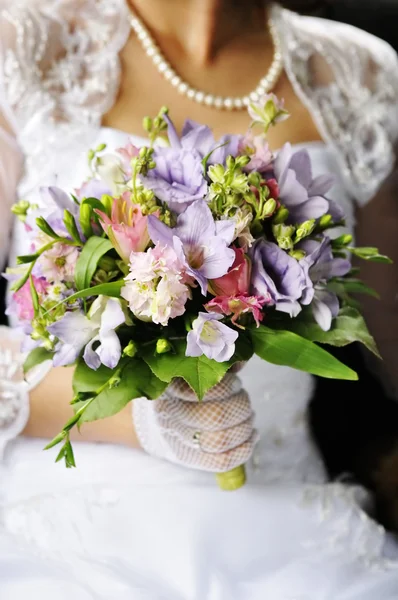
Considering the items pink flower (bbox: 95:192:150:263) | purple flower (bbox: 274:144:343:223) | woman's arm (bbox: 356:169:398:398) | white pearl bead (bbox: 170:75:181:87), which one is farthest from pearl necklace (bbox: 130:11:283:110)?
pink flower (bbox: 95:192:150:263)

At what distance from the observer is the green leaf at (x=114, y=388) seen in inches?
19.8

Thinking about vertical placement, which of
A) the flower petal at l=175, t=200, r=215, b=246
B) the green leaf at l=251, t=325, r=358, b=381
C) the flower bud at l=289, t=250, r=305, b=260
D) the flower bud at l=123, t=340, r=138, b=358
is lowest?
the green leaf at l=251, t=325, r=358, b=381

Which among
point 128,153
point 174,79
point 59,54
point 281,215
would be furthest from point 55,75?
point 281,215

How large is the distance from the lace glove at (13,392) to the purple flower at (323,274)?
1.29ft

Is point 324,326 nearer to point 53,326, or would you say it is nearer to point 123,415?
point 53,326

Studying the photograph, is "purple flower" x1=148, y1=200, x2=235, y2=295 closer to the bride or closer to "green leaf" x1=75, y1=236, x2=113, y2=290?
"green leaf" x1=75, y1=236, x2=113, y2=290

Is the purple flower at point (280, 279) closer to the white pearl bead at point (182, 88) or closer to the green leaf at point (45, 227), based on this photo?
the green leaf at point (45, 227)

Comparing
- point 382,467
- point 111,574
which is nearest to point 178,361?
point 111,574

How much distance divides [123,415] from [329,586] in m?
0.31

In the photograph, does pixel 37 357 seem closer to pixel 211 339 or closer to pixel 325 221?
pixel 211 339

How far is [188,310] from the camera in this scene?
52 cm

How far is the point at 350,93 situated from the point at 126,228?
734 millimetres

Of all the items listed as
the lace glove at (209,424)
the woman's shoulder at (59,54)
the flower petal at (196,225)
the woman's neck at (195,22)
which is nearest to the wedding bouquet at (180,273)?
the flower petal at (196,225)

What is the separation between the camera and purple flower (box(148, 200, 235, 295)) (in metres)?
0.47
